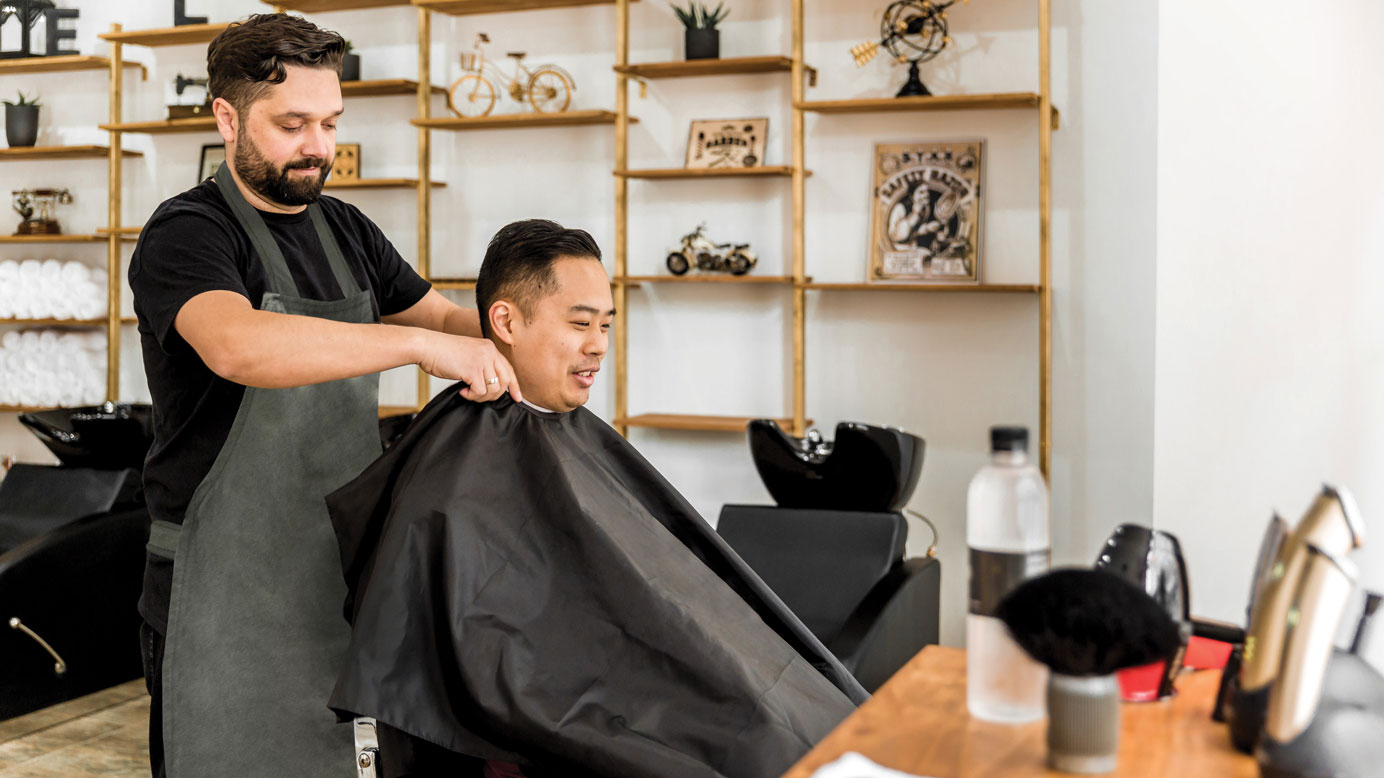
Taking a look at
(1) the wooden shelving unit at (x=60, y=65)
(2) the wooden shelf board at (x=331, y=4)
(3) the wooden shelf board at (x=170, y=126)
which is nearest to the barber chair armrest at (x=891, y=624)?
(2) the wooden shelf board at (x=331, y=4)

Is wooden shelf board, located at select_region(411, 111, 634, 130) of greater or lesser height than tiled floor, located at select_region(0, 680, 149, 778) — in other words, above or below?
above

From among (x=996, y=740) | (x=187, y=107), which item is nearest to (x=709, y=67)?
(x=187, y=107)

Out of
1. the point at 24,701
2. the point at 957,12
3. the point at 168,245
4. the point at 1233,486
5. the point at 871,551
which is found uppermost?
the point at 957,12

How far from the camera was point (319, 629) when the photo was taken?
6.24 feet

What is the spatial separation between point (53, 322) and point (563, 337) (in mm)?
3843

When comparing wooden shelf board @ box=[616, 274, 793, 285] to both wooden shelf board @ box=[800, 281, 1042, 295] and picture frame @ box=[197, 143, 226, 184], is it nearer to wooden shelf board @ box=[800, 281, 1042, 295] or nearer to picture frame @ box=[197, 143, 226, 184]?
wooden shelf board @ box=[800, 281, 1042, 295]

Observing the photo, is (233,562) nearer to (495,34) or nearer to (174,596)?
(174,596)

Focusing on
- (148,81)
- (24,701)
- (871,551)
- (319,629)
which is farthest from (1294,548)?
(148,81)

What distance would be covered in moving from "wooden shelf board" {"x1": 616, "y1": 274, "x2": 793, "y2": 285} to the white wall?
141cm

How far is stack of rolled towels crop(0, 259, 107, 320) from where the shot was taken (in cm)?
473

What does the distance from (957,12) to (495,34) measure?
1692 mm

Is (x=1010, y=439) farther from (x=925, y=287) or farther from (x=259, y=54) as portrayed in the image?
(x=925, y=287)

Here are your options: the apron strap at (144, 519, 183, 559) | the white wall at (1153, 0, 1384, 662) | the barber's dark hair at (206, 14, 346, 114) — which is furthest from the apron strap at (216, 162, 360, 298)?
the white wall at (1153, 0, 1384, 662)

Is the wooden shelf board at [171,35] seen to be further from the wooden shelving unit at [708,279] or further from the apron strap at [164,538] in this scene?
the apron strap at [164,538]
